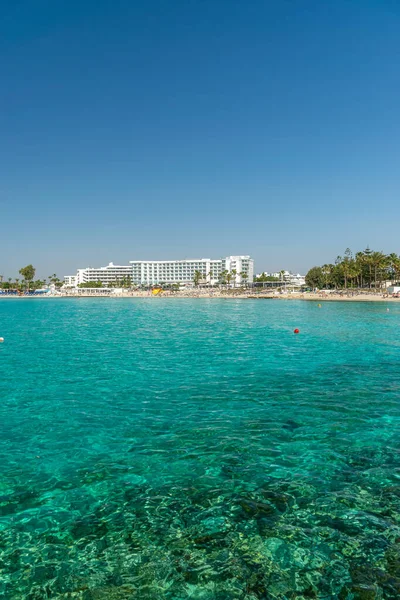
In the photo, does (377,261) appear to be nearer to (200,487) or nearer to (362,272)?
(362,272)

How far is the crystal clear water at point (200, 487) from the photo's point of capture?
575 centimetres

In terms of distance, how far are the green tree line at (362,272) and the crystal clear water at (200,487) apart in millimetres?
124008

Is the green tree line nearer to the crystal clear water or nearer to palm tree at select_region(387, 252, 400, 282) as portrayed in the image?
palm tree at select_region(387, 252, 400, 282)

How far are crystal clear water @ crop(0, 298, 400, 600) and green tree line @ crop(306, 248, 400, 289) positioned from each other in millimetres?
124008

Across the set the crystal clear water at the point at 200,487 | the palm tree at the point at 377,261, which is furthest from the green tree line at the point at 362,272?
the crystal clear water at the point at 200,487

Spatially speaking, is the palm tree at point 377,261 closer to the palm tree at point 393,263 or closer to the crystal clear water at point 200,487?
the palm tree at point 393,263

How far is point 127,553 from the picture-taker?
246 inches

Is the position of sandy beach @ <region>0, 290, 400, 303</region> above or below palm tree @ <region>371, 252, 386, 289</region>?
below

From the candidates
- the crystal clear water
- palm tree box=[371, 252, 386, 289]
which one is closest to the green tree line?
palm tree box=[371, 252, 386, 289]

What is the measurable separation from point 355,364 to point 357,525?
54.8 ft

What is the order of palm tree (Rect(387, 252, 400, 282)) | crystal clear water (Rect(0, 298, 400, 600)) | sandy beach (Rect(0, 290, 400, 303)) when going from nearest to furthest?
crystal clear water (Rect(0, 298, 400, 600)), sandy beach (Rect(0, 290, 400, 303)), palm tree (Rect(387, 252, 400, 282))

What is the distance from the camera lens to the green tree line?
429 ft

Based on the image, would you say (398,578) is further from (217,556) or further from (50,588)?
(50,588)

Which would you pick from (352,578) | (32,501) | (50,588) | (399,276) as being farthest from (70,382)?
(399,276)
